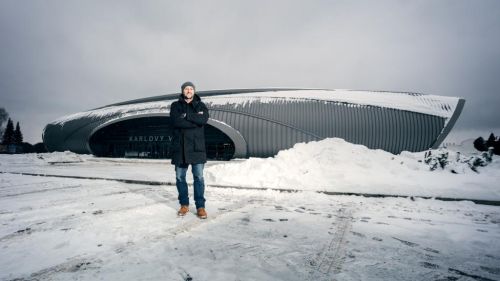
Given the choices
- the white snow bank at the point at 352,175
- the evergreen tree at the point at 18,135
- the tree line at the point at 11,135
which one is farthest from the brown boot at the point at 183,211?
the evergreen tree at the point at 18,135

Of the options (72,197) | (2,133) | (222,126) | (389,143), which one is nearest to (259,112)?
(222,126)

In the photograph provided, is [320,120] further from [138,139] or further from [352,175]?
[138,139]

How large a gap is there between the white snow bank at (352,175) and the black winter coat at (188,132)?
324cm

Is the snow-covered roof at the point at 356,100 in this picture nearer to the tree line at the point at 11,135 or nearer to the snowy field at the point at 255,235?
the snowy field at the point at 255,235

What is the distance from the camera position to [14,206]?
4.39 meters

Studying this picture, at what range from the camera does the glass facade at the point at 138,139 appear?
28.6 metres

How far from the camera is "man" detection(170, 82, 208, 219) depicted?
13.2 feet

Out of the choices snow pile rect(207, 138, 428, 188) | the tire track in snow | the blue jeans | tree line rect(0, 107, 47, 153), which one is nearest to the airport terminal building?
snow pile rect(207, 138, 428, 188)

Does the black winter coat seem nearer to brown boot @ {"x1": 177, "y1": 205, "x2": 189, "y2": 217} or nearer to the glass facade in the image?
brown boot @ {"x1": 177, "y1": 205, "x2": 189, "y2": 217}

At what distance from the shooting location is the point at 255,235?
9.98ft

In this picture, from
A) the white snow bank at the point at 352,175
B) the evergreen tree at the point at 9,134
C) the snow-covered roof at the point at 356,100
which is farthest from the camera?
the evergreen tree at the point at 9,134

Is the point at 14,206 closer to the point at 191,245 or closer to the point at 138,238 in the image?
the point at 138,238

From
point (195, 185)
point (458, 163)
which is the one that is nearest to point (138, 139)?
point (195, 185)

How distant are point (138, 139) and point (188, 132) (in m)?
28.4
